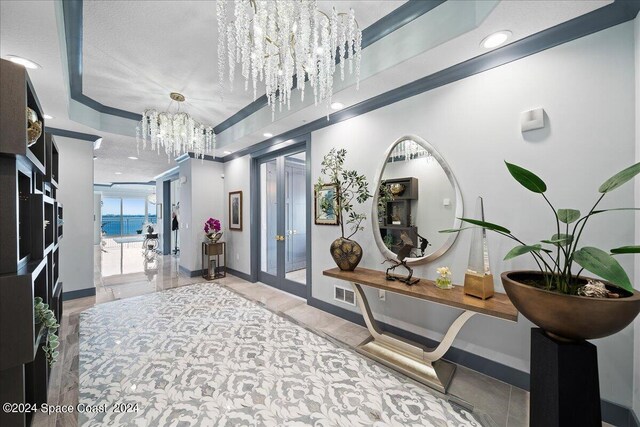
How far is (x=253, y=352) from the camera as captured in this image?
8.23ft

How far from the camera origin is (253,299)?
158 inches

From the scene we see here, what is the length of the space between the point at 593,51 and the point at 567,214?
1.36 m

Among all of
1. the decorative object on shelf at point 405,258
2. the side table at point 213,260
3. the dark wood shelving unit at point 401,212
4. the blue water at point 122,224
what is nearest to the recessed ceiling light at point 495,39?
the dark wood shelving unit at point 401,212

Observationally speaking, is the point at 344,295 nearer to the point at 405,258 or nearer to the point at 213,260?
the point at 405,258

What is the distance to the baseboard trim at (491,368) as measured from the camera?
1.60m

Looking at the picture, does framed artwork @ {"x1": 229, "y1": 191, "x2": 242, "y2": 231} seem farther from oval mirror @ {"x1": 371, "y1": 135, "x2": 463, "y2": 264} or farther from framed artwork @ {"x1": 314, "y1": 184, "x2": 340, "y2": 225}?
oval mirror @ {"x1": 371, "y1": 135, "x2": 463, "y2": 264}

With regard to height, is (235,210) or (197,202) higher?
(197,202)

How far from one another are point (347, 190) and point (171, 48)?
8.04ft

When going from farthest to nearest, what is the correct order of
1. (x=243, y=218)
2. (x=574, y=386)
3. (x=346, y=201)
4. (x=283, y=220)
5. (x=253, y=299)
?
(x=243, y=218) < (x=283, y=220) < (x=253, y=299) < (x=346, y=201) < (x=574, y=386)

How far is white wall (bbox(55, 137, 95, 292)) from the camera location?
13.1ft

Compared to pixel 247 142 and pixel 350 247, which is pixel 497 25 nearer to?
pixel 350 247

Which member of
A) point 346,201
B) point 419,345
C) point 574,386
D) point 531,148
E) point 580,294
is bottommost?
point 419,345

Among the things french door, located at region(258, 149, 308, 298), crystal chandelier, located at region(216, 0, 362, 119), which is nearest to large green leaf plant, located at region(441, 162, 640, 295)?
crystal chandelier, located at region(216, 0, 362, 119)

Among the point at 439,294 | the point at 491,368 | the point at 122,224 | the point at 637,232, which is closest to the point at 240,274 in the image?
the point at 439,294
